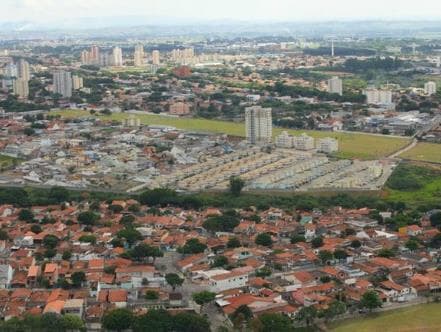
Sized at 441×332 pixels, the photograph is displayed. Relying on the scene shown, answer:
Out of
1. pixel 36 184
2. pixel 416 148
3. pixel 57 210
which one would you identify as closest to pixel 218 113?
pixel 416 148

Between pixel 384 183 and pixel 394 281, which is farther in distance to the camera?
pixel 384 183

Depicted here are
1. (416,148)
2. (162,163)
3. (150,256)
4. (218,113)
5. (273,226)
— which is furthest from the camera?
(218,113)

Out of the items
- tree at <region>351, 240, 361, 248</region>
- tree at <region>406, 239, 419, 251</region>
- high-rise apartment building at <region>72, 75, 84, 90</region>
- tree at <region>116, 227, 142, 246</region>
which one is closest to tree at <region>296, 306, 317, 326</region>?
tree at <region>351, 240, 361, 248</region>

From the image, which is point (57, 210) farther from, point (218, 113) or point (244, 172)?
point (218, 113)

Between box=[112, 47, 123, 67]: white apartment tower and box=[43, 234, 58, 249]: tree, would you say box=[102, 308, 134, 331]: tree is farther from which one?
box=[112, 47, 123, 67]: white apartment tower

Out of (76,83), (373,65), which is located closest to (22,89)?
(76,83)

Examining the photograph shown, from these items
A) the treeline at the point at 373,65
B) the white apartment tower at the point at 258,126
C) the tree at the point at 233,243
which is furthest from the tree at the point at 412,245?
the treeline at the point at 373,65
